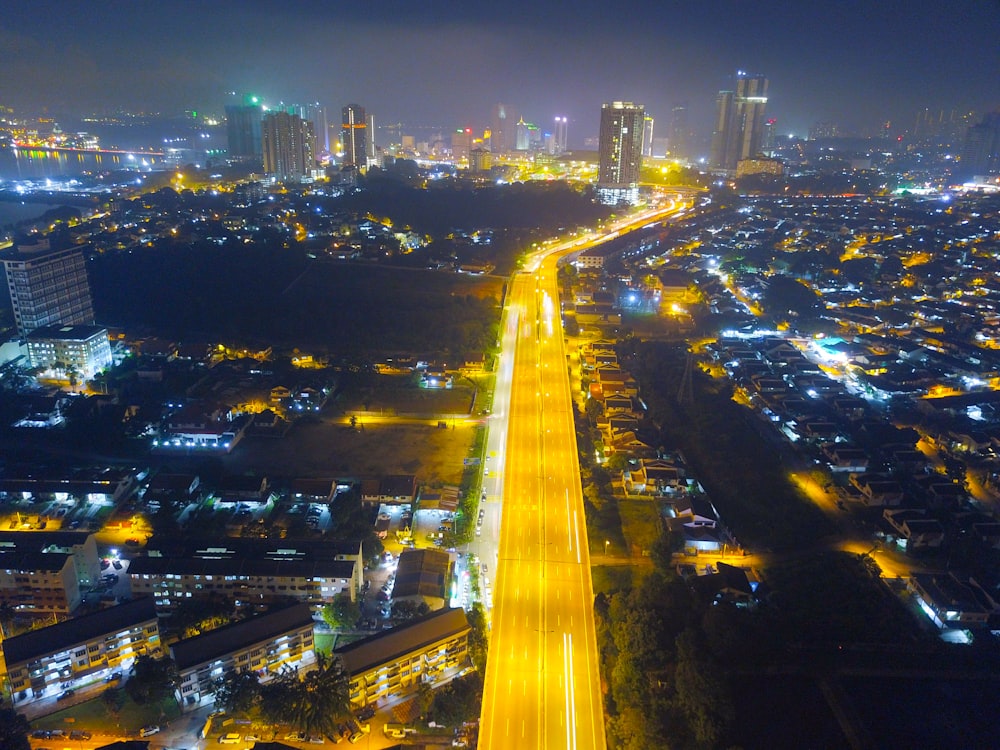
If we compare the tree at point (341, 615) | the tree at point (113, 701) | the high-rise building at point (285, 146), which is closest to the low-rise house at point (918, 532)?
the tree at point (341, 615)

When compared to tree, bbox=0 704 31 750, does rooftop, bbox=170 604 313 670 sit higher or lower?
higher

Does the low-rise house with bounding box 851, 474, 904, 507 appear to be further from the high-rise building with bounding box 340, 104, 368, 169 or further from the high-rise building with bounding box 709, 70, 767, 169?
the high-rise building with bounding box 709, 70, 767, 169

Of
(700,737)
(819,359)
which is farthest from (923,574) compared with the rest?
(819,359)

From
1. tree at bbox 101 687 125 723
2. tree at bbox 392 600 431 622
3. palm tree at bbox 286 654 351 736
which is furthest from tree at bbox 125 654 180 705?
tree at bbox 392 600 431 622

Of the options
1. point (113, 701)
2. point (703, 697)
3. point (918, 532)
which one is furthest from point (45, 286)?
point (918, 532)

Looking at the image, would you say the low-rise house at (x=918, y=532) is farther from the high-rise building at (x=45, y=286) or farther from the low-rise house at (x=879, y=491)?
the high-rise building at (x=45, y=286)
